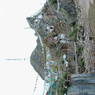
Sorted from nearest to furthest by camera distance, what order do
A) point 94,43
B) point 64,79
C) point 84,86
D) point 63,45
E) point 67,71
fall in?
point 84,86
point 94,43
point 64,79
point 67,71
point 63,45

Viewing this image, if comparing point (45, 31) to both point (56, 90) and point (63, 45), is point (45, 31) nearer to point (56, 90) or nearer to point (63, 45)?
point (63, 45)

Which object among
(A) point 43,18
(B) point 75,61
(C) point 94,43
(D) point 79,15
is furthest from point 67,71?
(A) point 43,18

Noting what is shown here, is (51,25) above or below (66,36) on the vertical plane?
below

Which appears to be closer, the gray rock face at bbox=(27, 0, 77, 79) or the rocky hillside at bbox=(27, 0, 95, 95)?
the rocky hillside at bbox=(27, 0, 95, 95)

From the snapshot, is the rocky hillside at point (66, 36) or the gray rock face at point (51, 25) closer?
the rocky hillside at point (66, 36)

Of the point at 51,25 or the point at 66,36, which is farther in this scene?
the point at 51,25

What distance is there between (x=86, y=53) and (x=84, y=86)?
2290mm

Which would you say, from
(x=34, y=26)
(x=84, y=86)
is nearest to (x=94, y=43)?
(x=84, y=86)

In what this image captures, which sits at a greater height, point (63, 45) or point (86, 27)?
point (86, 27)

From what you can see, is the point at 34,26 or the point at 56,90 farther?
the point at 34,26

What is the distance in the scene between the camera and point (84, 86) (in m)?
6.70

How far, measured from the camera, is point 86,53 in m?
8.87

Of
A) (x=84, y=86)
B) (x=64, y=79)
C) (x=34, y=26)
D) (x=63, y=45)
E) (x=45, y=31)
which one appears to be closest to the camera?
(x=84, y=86)

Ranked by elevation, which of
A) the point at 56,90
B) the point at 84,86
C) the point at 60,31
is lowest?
the point at 56,90
